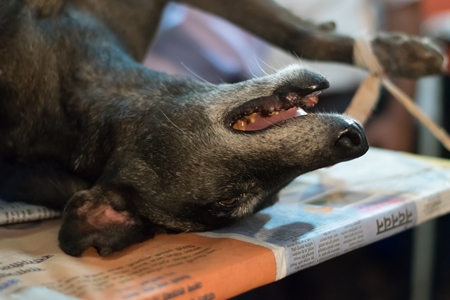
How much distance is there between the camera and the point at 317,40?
2.07 meters

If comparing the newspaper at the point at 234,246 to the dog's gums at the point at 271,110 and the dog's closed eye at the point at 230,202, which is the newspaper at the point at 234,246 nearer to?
the dog's closed eye at the point at 230,202

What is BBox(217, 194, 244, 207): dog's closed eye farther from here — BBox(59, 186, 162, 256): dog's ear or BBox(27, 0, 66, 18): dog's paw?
BBox(27, 0, 66, 18): dog's paw

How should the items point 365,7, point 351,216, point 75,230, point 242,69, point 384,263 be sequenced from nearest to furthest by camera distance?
1. point 75,230
2. point 351,216
3. point 384,263
4. point 242,69
5. point 365,7

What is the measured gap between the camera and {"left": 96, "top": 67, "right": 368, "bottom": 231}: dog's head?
1.34 metres

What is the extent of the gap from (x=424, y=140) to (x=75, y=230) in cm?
202

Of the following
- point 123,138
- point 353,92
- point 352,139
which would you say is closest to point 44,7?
point 123,138

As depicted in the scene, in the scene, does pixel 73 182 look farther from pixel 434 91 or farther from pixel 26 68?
pixel 434 91

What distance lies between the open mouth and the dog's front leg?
0.63 metres

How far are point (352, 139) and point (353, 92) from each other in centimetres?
167

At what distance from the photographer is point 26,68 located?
1.68 m

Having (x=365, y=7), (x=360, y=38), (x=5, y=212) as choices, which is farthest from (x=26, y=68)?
(x=365, y=7)

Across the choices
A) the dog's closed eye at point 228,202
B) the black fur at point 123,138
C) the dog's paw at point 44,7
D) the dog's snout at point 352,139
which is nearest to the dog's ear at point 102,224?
the black fur at point 123,138

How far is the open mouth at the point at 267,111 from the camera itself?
4.66 feet

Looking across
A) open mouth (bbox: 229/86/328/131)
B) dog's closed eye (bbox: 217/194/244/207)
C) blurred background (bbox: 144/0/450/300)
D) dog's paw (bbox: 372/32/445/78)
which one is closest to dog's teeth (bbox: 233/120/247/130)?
open mouth (bbox: 229/86/328/131)
